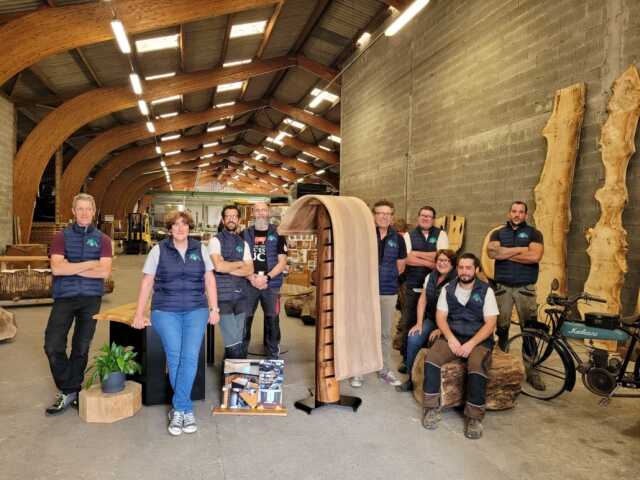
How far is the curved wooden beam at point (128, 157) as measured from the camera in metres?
20.8

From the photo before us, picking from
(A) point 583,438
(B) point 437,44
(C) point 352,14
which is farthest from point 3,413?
(C) point 352,14

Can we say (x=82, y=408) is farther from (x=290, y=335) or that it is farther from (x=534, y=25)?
(x=534, y=25)

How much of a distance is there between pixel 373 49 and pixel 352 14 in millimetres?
1100

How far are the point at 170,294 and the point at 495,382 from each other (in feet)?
7.95

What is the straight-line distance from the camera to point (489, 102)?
7.37m

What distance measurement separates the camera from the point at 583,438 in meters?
3.10

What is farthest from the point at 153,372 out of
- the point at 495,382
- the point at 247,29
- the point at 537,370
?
the point at 247,29

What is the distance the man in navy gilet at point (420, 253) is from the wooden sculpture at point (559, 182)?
2129 mm

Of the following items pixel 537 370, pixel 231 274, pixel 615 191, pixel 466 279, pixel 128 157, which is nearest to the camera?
pixel 466 279

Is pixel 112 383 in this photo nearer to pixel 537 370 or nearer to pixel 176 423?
pixel 176 423

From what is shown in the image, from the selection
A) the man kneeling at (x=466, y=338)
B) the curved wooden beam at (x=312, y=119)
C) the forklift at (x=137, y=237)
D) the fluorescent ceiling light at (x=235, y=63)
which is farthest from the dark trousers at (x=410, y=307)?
the forklift at (x=137, y=237)

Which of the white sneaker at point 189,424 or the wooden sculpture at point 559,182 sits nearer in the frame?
the white sneaker at point 189,424

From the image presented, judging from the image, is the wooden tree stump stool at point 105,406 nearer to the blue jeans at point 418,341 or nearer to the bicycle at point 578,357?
the blue jeans at point 418,341

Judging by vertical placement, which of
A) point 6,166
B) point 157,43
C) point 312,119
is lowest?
point 6,166
